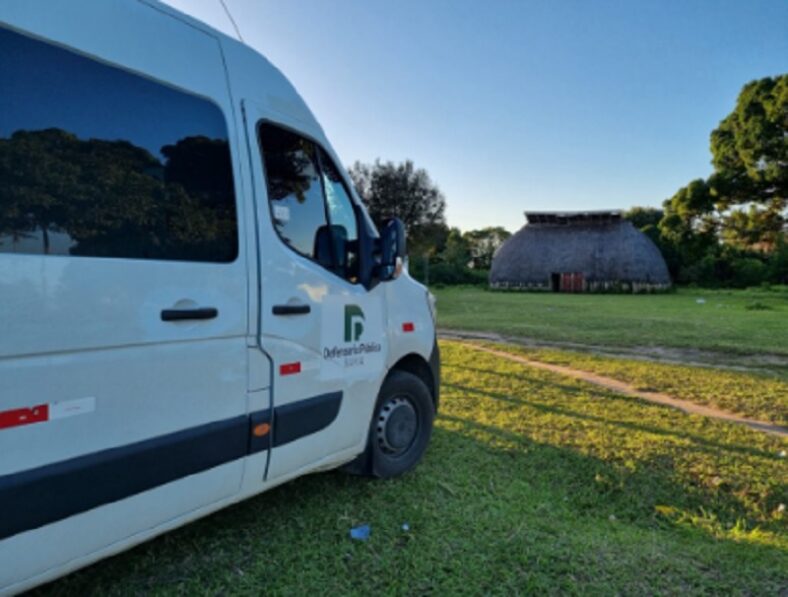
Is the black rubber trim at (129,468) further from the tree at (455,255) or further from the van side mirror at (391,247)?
the tree at (455,255)

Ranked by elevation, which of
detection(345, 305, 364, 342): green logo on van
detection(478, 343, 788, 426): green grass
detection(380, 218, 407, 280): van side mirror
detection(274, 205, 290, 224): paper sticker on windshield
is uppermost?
detection(274, 205, 290, 224): paper sticker on windshield

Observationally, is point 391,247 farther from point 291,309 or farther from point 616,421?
point 616,421

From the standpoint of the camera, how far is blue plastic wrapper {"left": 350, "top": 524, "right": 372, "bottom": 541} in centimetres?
298

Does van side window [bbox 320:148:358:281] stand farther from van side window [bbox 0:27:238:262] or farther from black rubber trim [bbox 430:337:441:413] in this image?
black rubber trim [bbox 430:337:441:413]

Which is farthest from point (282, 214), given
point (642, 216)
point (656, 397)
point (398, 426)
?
point (642, 216)

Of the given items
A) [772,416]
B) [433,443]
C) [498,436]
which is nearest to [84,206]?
[433,443]

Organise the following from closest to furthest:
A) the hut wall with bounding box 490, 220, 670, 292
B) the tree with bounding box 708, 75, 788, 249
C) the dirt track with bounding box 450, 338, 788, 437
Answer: the dirt track with bounding box 450, 338, 788, 437 < the tree with bounding box 708, 75, 788, 249 < the hut wall with bounding box 490, 220, 670, 292

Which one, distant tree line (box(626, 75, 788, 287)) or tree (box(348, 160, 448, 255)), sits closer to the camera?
distant tree line (box(626, 75, 788, 287))

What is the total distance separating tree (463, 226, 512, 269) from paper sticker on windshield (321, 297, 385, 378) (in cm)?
6282

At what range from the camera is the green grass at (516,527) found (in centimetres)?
259

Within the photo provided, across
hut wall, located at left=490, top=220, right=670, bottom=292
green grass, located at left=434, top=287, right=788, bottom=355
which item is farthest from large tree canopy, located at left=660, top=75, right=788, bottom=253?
hut wall, located at left=490, top=220, right=670, bottom=292

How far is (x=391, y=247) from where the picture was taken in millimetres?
3150

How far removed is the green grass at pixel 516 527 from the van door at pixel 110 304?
64 centimetres

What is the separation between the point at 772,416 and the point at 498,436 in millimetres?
3322
